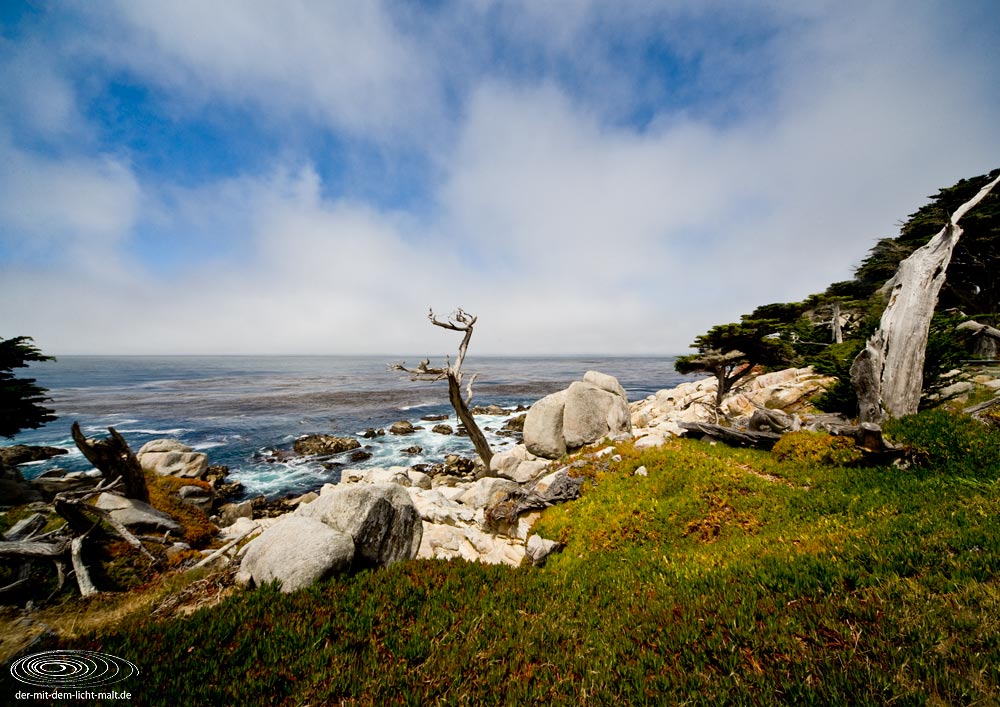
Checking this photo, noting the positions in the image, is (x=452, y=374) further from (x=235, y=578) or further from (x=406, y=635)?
(x=406, y=635)

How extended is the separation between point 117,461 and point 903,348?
2331 cm

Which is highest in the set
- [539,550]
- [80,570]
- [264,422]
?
[80,570]

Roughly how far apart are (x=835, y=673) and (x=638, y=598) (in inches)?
98.0

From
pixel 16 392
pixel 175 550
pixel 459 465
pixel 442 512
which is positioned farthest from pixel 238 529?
pixel 459 465

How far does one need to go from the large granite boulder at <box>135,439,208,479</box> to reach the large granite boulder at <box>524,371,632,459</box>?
19463mm

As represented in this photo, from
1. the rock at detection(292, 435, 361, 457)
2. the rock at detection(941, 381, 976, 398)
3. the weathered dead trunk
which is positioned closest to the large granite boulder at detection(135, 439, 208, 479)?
the rock at detection(292, 435, 361, 457)

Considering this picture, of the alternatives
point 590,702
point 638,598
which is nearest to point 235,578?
point 590,702

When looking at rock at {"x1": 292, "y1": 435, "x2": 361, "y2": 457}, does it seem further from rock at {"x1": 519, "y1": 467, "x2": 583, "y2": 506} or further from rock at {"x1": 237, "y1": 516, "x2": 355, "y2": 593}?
rock at {"x1": 237, "y1": 516, "x2": 355, "y2": 593}

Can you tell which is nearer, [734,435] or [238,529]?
[238,529]

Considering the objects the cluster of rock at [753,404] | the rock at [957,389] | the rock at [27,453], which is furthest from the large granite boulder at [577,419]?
the rock at [27,453]

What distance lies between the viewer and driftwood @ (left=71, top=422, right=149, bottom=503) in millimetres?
9898

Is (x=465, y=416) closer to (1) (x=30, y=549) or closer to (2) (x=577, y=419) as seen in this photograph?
(2) (x=577, y=419)

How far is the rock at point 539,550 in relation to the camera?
8031 millimetres

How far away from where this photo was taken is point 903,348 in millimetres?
10797
